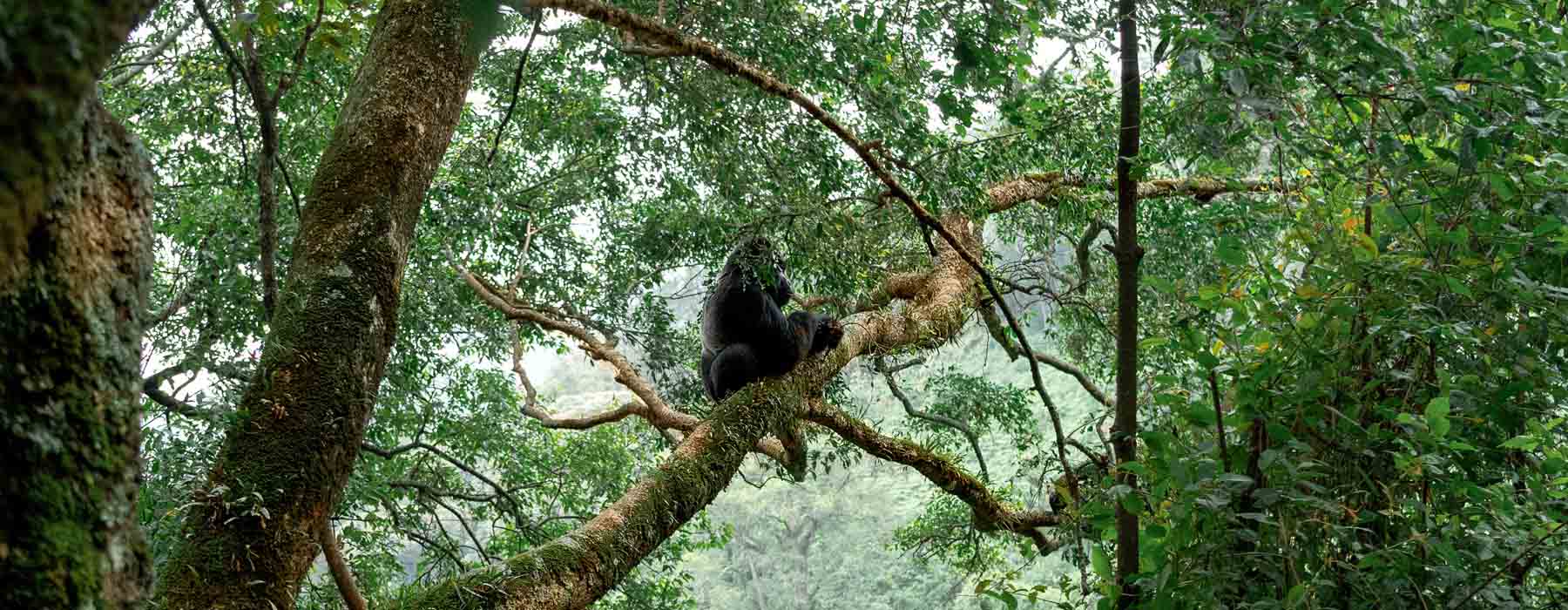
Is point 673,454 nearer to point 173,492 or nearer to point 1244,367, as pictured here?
point 173,492

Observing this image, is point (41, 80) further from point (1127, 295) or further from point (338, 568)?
point (1127, 295)

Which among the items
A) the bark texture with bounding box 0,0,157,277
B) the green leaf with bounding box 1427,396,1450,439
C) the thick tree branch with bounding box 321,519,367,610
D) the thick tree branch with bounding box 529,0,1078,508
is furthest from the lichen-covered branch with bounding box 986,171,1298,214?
the bark texture with bounding box 0,0,157,277

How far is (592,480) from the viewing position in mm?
7367

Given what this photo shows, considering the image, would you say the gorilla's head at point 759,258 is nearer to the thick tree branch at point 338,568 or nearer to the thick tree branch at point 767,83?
the thick tree branch at point 767,83

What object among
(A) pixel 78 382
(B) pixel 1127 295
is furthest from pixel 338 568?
(B) pixel 1127 295

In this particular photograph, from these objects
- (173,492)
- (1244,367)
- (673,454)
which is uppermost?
(673,454)

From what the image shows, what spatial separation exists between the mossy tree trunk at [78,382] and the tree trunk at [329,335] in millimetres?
1158

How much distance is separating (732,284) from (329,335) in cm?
313

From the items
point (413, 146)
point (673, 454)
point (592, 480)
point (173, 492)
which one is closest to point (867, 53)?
point (673, 454)

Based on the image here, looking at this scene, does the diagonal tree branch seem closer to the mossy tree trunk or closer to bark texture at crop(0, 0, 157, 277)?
the mossy tree trunk

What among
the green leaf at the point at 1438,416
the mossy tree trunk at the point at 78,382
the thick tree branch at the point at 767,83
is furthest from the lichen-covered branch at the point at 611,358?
the mossy tree trunk at the point at 78,382

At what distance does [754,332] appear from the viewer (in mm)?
5098

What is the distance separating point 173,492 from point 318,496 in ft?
3.74

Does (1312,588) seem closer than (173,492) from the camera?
Yes
